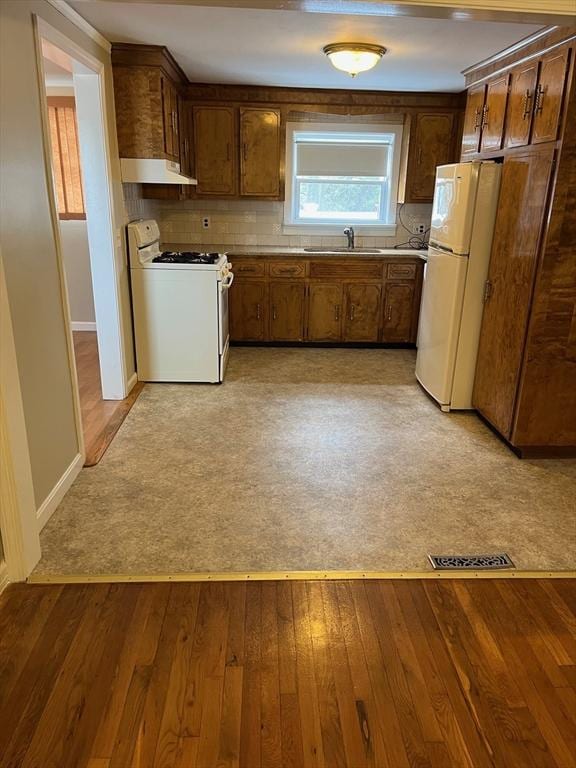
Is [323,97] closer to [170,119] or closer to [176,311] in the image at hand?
[170,119]

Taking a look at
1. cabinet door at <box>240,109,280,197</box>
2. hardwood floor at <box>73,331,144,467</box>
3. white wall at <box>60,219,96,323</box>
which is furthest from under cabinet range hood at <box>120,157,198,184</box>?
white wall at <box>60,219,96,323</box>

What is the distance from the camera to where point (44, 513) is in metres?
Answer: 2.55

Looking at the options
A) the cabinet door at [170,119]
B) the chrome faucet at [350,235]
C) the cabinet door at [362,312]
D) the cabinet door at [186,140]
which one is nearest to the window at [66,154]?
the cabinet door at [186,140]

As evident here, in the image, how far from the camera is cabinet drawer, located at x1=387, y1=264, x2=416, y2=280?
17.3ft

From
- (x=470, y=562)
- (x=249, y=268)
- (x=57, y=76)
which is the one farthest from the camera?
(x=249, y=268)

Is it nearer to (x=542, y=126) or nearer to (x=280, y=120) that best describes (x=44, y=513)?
(x=542, y=126)

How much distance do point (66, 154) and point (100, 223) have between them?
89.9 inches

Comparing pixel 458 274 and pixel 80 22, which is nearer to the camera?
pixel 80 22

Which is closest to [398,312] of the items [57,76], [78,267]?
[78,267]

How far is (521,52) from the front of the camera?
324 centimetres

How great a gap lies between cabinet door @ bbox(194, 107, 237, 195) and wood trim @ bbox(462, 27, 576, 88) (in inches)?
83.0

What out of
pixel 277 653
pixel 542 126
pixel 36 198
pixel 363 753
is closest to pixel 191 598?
pixel 277 653

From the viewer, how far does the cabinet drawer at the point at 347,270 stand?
5.24m

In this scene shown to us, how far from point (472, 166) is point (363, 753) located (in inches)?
128
